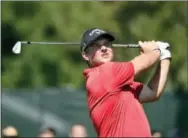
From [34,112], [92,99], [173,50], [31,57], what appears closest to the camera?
[92,99]

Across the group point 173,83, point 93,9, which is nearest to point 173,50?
point 173,83

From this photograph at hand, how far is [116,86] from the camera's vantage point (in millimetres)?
6250

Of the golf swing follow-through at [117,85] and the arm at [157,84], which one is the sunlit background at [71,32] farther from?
the golf swing follow-through at [117,85]

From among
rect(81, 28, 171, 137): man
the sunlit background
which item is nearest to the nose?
rect(81, 28, 171, 137): man

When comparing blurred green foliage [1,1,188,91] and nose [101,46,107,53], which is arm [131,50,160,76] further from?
blurred green foliage [1,1,188,91]

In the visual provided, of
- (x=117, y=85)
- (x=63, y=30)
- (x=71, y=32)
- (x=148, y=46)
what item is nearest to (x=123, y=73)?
(x=117, y=85)

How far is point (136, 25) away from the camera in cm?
2188

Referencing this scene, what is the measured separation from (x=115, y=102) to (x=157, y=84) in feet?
1.71

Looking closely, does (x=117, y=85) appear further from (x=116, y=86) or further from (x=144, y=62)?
(x=144, y=62)

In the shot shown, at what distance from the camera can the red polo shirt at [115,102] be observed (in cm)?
614

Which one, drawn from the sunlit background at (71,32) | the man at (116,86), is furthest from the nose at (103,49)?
the sunlit background at (71,32)

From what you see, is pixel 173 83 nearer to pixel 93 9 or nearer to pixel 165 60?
pixel 93 9

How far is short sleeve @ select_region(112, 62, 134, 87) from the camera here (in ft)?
20.5

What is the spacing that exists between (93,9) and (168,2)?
2660mm
